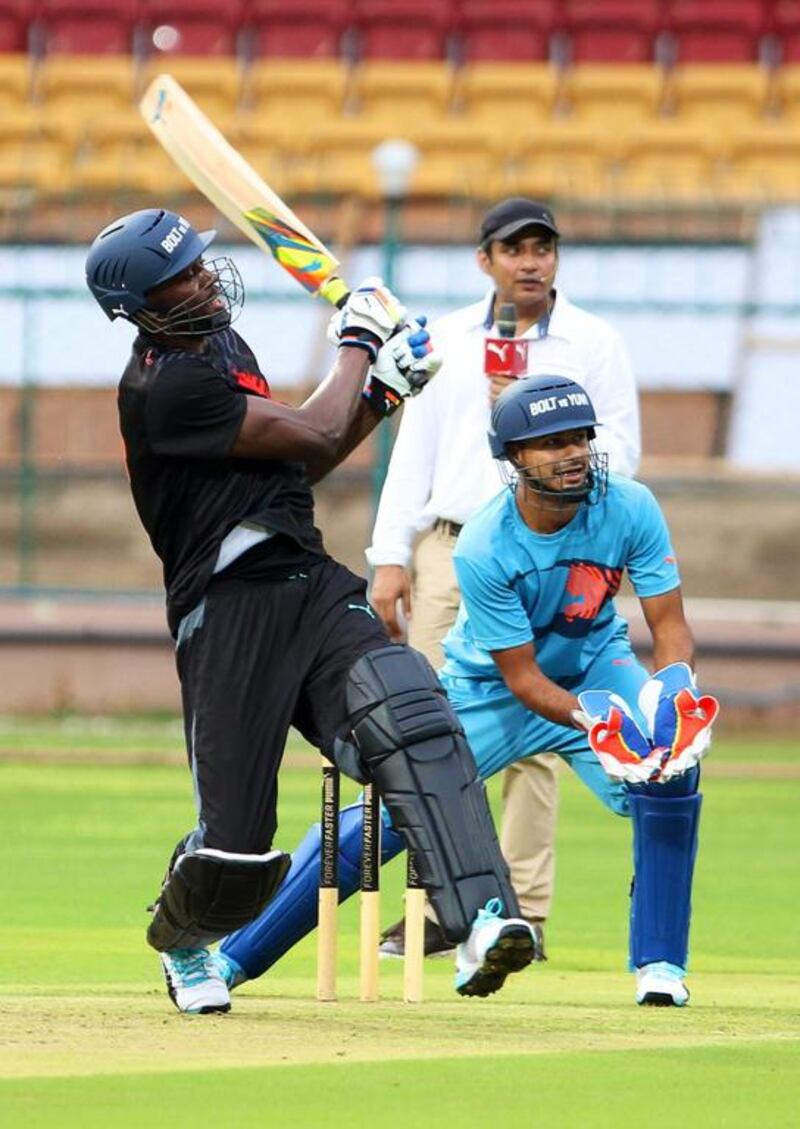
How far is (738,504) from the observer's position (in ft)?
51.1

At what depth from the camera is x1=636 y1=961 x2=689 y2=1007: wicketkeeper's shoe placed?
20.3 feet

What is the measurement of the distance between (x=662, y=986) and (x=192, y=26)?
14.8m

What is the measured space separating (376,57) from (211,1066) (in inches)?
617

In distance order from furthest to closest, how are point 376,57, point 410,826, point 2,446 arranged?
point 376,57
point 2,446
point 410,826

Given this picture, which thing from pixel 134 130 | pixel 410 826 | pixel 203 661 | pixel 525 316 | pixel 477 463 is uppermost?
pixel 134 130

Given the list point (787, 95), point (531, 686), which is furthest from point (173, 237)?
point (787, 95)

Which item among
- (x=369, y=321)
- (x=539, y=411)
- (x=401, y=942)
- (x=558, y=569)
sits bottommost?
(x=401, y=942)

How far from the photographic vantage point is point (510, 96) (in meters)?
18.8

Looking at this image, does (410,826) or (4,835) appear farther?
(4,835)

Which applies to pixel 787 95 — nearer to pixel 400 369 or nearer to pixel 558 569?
pixel 558 569

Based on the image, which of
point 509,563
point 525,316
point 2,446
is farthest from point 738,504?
point 509,563

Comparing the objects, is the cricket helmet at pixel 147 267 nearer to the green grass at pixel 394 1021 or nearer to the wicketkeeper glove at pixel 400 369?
the wicketkeeper glove at pixel 400 369

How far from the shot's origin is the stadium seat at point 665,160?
17.0 metres

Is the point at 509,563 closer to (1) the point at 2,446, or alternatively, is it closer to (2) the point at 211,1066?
(2) the point at 211,1066
